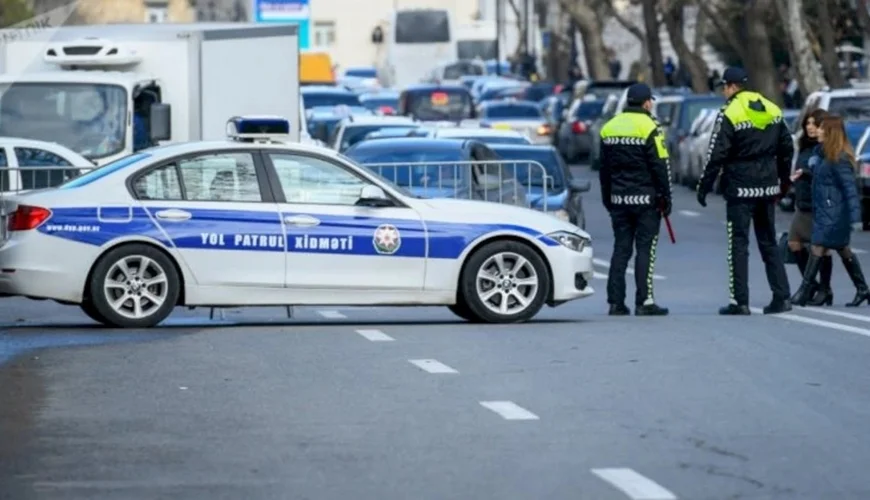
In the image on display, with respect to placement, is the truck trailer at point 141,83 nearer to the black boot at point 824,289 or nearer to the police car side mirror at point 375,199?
the black boot at point 824,289

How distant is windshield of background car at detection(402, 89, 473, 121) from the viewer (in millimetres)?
54094

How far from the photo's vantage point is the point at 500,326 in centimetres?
1712

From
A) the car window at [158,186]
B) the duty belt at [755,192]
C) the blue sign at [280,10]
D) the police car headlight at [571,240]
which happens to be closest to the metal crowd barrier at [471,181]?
the duty belt at [755,192]

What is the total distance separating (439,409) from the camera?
40.2 ft

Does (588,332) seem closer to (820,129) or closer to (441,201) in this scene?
(441,201)

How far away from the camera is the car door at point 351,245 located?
1698 cm

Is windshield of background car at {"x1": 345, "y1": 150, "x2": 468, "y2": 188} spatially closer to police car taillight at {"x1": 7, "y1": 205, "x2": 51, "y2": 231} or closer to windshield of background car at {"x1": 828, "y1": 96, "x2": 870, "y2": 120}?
police car taillight at {"x1": 7, "y1": 205, "x2": 51, "y2": 231}

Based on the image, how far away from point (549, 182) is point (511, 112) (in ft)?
98.8

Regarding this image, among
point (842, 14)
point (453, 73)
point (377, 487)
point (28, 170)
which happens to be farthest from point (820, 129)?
point (453, 73)

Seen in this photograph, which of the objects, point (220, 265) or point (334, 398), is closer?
point (334, 398)

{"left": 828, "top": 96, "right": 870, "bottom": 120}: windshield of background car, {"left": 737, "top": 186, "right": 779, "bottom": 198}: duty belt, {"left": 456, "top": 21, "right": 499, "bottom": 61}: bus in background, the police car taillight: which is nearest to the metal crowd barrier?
{"left": 737, "top": 186, "right": 779, "bottom": 198}: duty belt

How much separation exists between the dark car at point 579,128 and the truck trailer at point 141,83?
1119 inches

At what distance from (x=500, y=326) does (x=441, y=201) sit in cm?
94

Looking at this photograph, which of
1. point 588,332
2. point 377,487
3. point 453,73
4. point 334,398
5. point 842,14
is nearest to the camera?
point 377,487
